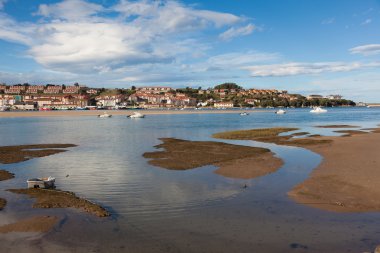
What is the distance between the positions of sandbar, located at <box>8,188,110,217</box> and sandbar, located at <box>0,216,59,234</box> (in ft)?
4.46

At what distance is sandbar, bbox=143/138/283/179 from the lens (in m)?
22.1

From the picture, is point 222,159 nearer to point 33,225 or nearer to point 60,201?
point 60,201

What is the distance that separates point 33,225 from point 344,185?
14.4 metres

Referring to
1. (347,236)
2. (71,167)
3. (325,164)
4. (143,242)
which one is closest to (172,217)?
(143,242)

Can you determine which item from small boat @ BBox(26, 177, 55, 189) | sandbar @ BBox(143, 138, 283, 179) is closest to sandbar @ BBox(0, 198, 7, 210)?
small boat @ BBox(26, 177, 55, 189)

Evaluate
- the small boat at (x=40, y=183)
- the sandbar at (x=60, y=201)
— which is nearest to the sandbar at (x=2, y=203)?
the sandbar at (x=60, y=201)

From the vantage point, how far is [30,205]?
48.8 feet

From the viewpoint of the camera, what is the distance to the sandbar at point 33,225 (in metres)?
12.1

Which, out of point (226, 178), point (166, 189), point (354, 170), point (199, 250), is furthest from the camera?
point (354, 170)

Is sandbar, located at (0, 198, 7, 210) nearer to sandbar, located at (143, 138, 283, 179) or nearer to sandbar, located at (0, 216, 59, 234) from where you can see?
sandbar, located at (0, 216, 59, 234)

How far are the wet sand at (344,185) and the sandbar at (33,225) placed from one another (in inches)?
399

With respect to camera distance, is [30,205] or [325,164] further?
[325,164]

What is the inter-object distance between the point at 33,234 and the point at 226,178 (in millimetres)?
10982

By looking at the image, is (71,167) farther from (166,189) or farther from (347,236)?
(347,236)
